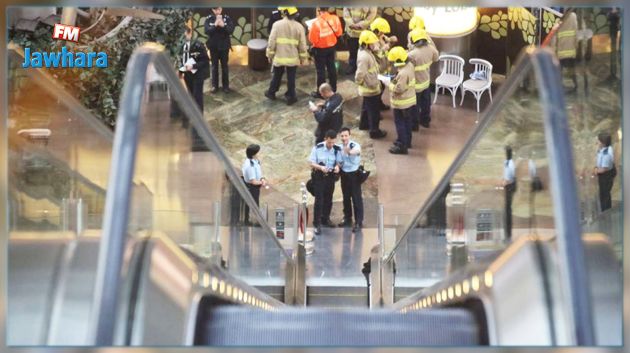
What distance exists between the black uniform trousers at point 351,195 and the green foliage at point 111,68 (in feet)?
5.30

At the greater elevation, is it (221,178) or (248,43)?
(248,43)

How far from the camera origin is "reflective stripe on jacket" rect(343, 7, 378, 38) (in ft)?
27.2

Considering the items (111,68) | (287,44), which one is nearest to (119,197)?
(111,68)

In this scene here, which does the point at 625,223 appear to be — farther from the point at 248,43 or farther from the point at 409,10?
the point at 248,43

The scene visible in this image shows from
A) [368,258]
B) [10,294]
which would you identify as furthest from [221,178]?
[368,258]

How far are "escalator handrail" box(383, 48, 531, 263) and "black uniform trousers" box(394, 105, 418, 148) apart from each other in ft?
1.39

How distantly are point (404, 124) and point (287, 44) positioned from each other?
37.0 inches

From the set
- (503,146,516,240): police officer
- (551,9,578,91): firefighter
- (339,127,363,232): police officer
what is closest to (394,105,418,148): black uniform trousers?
(339,127,363,232): police officer

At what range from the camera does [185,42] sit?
8383mm

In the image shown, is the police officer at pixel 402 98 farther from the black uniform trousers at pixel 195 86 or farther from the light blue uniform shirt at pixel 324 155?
the black uniform trousers at pixel 195 86

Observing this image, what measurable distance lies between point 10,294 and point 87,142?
944mm

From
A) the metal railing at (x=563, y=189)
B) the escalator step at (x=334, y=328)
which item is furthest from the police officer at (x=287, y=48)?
the metal railing at (x=563, y=189)

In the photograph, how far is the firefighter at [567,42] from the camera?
7.63 m

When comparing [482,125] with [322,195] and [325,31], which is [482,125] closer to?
[325,31]
